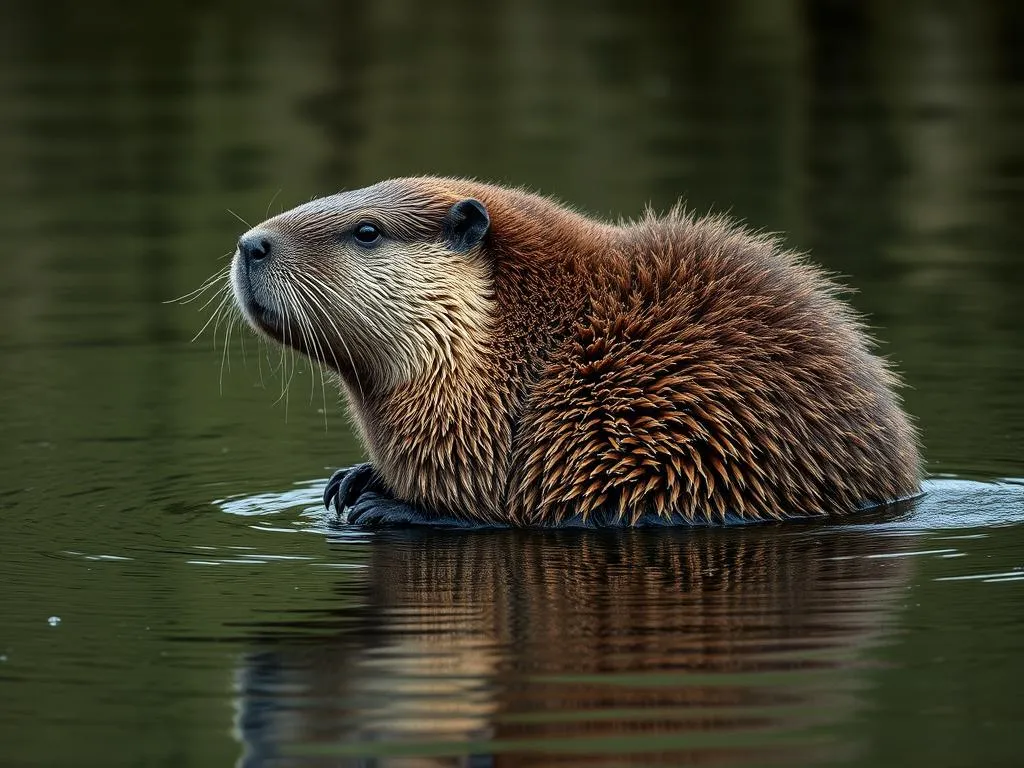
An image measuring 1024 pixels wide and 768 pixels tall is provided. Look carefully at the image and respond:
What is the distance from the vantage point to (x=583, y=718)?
23.4ft

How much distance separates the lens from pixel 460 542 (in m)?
10.5

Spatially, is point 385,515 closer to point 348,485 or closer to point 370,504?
point 370,504

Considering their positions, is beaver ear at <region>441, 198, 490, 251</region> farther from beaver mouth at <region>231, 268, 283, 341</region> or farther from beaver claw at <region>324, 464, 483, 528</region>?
beaver claw at <region>324, 464, 483, 528</region>

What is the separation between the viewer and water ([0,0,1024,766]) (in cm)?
723

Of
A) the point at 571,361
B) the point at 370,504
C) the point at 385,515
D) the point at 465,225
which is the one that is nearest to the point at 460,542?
the point at 385,515

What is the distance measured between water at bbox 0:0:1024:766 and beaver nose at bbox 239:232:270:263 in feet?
4.67

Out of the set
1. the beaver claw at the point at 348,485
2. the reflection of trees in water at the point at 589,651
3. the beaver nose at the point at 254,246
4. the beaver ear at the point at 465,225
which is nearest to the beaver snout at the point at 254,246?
the beaver nose at the point at 254,246

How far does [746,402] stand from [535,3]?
43.8 metres

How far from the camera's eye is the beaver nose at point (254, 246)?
35.5ft

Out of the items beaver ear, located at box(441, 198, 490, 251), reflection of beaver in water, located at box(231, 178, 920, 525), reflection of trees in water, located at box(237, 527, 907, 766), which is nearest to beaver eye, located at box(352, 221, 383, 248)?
reflection of beaver in water, located at box(231, 178, 920, 525)

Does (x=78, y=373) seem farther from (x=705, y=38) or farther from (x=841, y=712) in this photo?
(x=705, y=38)

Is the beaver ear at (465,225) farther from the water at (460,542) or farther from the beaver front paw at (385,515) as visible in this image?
the water at (460,542)

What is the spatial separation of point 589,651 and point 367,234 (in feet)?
12.0

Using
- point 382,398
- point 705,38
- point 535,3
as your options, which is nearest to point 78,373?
point 382,398
